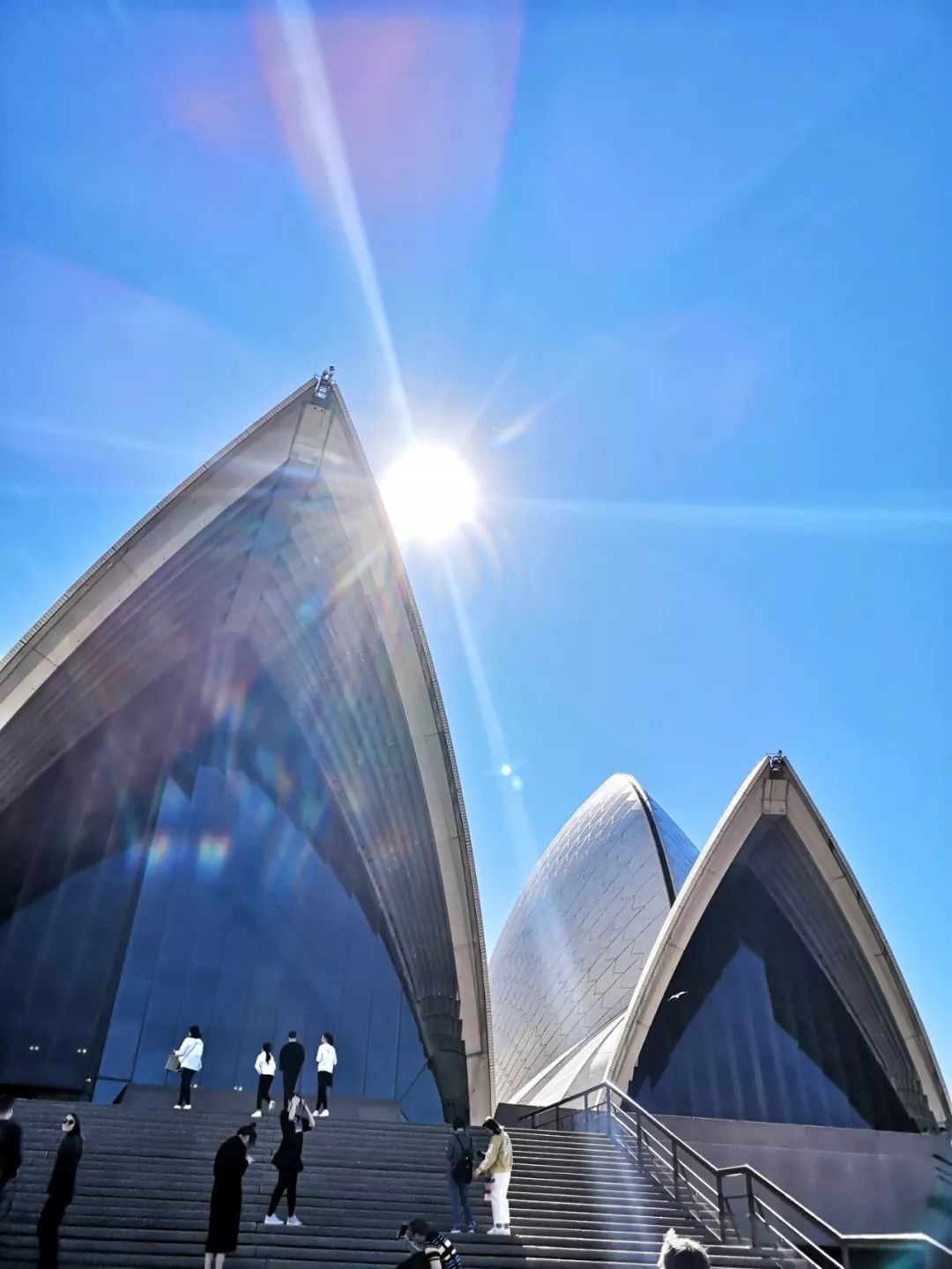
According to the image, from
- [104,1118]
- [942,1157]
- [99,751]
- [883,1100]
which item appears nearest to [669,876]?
[883,1100]

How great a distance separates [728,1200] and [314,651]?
12.9 metres

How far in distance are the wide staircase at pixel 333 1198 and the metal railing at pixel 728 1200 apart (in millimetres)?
328

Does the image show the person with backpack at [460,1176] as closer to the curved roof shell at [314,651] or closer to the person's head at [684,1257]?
the person's head at [684,1257]

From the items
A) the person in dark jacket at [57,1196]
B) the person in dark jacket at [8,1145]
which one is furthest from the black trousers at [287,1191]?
the person in dark jacket at [8,1145]

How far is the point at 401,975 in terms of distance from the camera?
57.9ft

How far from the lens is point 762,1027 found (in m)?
19.2

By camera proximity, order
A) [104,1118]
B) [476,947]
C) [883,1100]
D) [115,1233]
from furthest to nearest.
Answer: [883,1100] < [476,947] < [104,1118] < [115,1233]

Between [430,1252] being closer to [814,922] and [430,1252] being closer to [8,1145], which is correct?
[8,1145]

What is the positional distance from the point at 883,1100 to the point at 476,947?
9864mm

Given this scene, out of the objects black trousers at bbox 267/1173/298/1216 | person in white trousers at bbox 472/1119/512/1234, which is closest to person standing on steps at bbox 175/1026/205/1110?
black trousers at bbox 267/1173/298/1216

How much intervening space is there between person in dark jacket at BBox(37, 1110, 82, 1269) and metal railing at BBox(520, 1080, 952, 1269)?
614 cm

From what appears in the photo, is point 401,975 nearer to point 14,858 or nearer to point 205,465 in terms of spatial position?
point 14,858

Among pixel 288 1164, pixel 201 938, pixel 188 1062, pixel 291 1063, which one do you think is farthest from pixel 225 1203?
pixel 201 938

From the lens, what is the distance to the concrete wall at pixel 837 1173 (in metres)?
15.2
